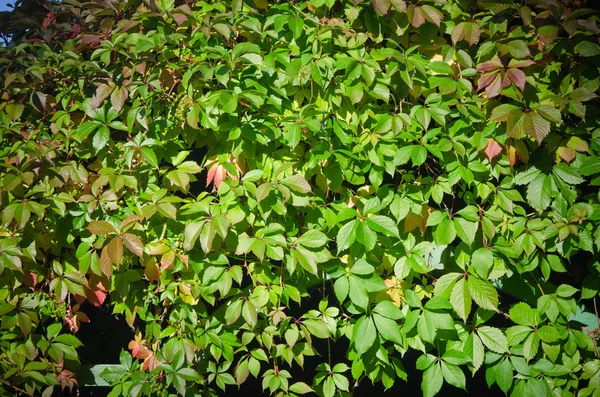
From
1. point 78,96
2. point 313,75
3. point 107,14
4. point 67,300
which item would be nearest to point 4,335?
point 67,300

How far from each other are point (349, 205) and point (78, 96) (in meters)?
1.16

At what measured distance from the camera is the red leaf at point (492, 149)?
66.2 inches

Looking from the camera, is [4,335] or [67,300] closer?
[4,335]

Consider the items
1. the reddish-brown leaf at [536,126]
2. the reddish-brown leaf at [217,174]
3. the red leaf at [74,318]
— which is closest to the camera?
the reddish-brown leaf at [536,126]

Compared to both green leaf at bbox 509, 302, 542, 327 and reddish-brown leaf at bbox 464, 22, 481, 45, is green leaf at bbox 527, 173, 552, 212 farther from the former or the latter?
reddish-brown leaf at bbox 464, 22, 481, 45

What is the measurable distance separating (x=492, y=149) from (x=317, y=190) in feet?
2.09

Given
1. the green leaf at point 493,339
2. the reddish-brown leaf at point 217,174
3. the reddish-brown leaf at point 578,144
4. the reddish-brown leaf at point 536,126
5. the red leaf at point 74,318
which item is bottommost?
the green leaf at point 493,339

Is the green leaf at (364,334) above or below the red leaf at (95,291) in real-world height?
below

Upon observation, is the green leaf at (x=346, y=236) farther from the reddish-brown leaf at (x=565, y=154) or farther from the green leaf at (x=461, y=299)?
the reddish-brown leaf at (x=565, y=154)

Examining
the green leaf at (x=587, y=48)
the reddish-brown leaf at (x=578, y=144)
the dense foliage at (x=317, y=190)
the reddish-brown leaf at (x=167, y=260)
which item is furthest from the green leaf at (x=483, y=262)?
the reddish-brown leaf at (x=167, y=260)

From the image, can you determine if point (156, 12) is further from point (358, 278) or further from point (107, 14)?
point (358, 278)

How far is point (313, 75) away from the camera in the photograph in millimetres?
1662

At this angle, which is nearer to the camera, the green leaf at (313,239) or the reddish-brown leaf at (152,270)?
the green leaf at (313,239)

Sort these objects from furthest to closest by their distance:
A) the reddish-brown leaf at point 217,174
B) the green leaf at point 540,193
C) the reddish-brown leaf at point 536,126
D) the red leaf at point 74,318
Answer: the red leaf at point 74,318 → the reddish-brown leaf at point 217,174 → the green leaf at point 540,193 → the reddish-brown leaf at point 536,126
